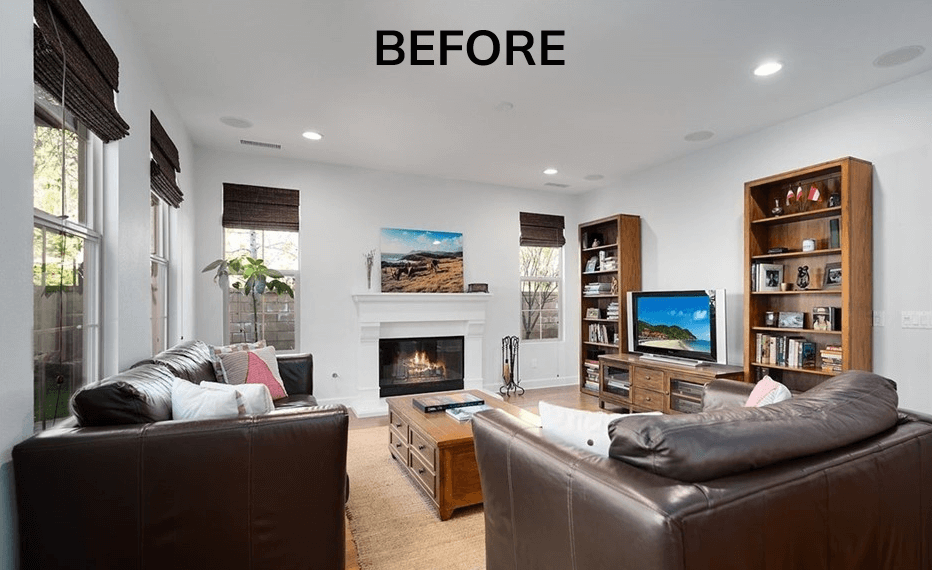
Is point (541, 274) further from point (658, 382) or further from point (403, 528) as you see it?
point (403, 528)

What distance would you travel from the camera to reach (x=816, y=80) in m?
3.14

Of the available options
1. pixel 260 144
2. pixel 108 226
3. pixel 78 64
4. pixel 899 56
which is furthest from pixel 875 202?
pixel 260 144

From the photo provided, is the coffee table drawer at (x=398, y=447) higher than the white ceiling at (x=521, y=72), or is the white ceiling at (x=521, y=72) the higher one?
the white ceiling at (x=521, y=72)

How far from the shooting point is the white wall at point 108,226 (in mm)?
1348

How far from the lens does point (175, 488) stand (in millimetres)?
1476

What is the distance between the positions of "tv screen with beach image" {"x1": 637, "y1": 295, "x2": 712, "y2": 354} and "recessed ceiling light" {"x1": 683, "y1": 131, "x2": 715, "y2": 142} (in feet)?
4.97

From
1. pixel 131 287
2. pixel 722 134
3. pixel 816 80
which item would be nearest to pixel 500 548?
pixel 131 287

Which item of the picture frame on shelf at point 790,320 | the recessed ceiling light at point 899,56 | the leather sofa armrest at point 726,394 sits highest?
the recessed ceiling light at point 899,56

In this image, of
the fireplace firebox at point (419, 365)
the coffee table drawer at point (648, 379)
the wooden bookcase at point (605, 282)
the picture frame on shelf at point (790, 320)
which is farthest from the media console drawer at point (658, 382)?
the fireplace firebox at point (419, 365)

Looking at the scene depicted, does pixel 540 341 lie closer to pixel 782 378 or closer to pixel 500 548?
pixel 782 378

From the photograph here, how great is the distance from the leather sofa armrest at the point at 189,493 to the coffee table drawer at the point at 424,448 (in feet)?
2.91

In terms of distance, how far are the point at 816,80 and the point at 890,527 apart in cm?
304

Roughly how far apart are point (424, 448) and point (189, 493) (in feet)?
4.70

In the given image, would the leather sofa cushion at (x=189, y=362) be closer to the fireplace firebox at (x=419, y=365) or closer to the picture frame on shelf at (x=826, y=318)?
the fireplace firebox at (x=419, y=365)
